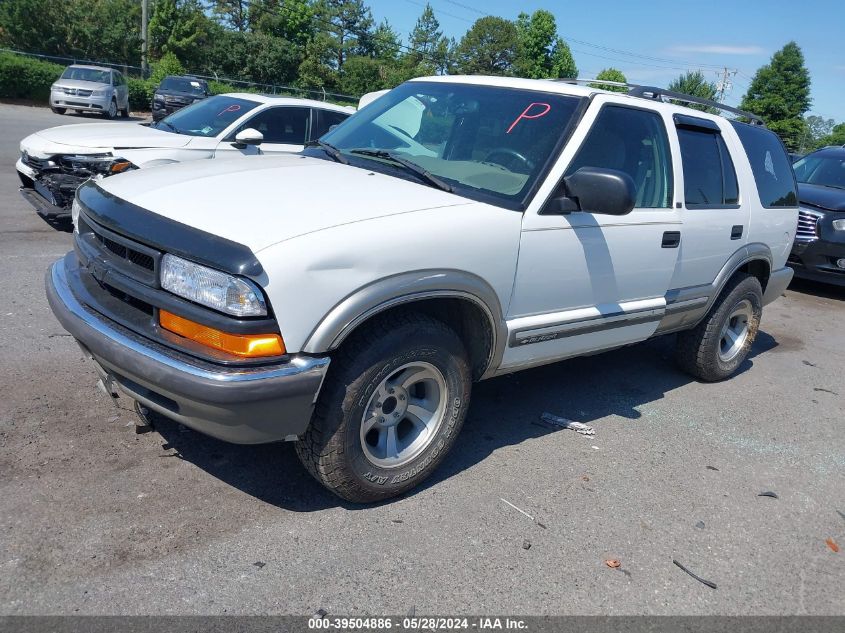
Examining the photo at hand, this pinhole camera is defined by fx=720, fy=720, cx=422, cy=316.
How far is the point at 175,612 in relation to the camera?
2.58 meters

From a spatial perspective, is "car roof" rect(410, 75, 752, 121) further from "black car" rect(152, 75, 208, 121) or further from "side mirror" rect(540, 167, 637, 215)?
"black car" rect(152, 75, 208, 121)

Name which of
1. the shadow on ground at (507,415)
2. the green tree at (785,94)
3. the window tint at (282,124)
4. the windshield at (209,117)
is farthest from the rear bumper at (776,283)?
the green tree at (785,94)

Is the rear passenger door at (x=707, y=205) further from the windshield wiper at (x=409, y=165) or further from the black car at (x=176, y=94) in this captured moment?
the black car at (x=176, y=94)

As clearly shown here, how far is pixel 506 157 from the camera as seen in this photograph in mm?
3871

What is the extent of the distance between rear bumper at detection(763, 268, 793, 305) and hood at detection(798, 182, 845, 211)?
12.8ft

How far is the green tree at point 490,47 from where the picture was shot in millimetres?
70750

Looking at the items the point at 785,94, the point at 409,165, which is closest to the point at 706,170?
the point at 409,165

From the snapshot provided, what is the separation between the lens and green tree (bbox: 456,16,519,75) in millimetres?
70750

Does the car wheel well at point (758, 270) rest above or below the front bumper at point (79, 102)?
above

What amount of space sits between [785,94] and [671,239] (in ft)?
217

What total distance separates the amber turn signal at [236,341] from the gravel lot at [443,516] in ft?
2.78

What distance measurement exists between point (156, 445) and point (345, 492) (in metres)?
1.12

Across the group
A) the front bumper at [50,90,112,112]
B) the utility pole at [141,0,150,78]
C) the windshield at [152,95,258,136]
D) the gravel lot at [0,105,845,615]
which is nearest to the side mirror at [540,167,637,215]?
the gravel lot at [0,105,845,615]

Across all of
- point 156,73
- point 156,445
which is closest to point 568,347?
point 156,445
